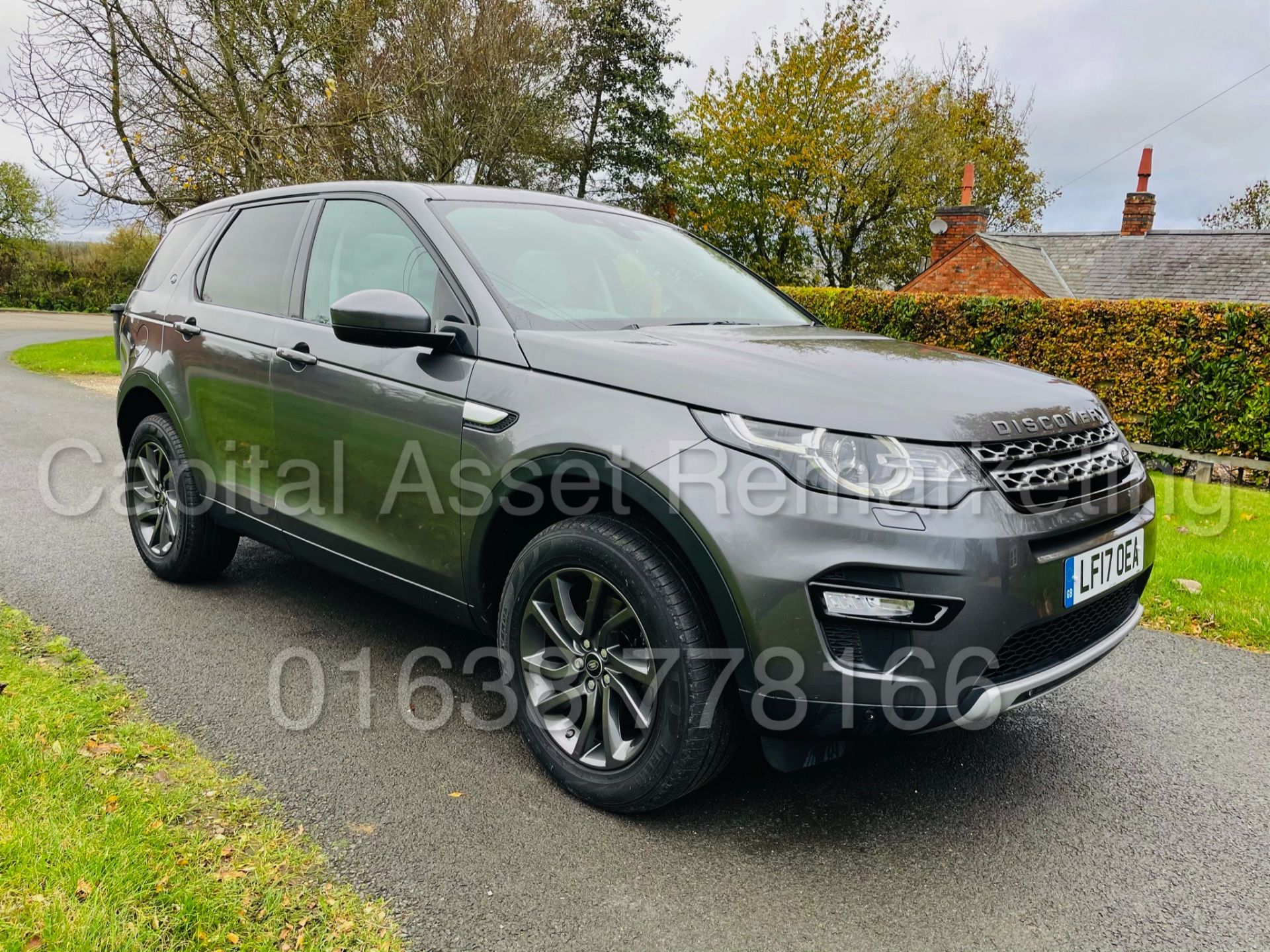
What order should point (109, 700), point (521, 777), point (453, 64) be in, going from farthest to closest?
point (453, 64) → point (109, 700) → point (521, 777)

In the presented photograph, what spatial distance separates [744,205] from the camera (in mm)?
35688

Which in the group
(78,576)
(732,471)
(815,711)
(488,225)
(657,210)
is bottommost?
(78,576)

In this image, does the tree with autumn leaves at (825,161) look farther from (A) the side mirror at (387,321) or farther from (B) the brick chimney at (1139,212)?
(A) the side mirror at (387,321)

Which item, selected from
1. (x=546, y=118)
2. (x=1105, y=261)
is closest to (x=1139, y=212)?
(x=1105, y=261)

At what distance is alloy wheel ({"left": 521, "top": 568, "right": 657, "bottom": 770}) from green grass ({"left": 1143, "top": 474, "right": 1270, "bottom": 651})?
127 inches

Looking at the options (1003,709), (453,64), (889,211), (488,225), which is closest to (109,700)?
(488,225)

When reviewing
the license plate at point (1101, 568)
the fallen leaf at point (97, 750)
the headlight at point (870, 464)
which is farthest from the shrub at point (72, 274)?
the license plate at point (1101, 568)

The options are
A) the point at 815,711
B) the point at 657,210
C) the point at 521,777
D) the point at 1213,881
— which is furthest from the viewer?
the point at 657,210

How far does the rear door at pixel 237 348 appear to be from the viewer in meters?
3.67

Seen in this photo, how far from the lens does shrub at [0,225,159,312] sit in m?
39.9

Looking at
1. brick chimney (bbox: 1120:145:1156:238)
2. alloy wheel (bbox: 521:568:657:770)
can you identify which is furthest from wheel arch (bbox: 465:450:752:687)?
brick chimney (bbox: 1120:145:1156:238)

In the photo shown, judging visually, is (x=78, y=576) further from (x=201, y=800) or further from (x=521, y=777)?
(x=521, y=777)

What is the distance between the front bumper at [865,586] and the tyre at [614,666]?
0.16 metres

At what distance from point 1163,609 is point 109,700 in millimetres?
4762
